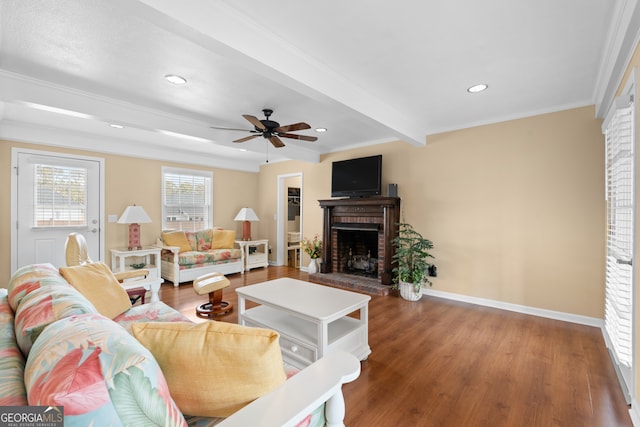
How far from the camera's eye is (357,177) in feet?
16.0

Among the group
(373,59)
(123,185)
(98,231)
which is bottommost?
(98,231)

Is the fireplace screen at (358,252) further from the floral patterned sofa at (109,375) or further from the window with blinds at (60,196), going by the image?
the window with blinds at (60,196)

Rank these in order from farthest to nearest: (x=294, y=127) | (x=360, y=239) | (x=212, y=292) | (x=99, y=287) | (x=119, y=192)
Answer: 1. (x=360, y=239)
2. (x=119, y=192)
3. (x=212, y=292)
4. (x=294, y=127)
5. (x=99, y=287)

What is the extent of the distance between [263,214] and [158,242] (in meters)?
2.34

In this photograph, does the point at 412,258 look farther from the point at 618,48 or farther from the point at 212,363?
the point at 212,363

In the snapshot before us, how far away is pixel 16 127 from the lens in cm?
392

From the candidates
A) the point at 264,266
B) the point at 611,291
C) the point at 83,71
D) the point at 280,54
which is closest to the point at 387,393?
the point at 611,291

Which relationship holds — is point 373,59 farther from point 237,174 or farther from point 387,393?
point 237,174

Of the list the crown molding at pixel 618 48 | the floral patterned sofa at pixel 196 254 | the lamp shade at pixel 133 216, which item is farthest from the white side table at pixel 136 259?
the crown molding at pixel 618 48

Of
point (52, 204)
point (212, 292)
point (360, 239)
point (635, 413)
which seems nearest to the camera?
point (635, 413)

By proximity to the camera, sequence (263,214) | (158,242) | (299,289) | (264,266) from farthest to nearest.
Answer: (263,214), (264,266), (158,242), (299,289)

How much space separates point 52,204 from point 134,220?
3.54ft

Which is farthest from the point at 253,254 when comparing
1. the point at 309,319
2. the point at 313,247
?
the point at 309,319

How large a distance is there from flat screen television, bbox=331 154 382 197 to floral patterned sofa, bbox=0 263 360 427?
370 cm
